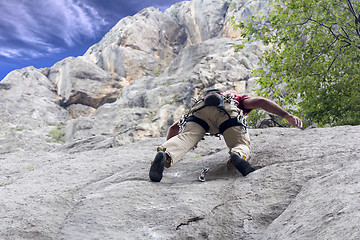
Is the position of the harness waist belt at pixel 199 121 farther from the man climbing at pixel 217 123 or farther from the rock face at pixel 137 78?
the rock face at pixel 137 78

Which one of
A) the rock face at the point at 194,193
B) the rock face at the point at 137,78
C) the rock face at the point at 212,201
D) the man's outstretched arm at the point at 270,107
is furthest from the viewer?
the rock face at the point at 137,78

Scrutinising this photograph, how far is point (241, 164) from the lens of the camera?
5.23 metres

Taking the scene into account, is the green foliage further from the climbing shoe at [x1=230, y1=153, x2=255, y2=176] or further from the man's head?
the climbing shoe at [x1=230, y1=153, x2=255, y2=176]

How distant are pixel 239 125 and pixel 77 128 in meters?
27.8

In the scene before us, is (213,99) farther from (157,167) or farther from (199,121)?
(157,167)

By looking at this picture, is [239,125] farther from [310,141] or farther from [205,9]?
[205,9]

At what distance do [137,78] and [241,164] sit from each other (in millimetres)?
46842

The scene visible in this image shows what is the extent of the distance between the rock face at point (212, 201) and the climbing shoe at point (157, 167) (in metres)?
0.14

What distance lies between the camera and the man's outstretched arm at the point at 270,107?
224 inches

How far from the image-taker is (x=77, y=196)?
205 inches

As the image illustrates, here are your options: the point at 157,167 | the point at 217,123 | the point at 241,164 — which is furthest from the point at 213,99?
the point at 157,167

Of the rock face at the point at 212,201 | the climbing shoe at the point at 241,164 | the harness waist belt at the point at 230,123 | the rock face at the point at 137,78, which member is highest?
the rock face at the point at 137,78

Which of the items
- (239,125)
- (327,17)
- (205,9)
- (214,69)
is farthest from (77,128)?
(205,9)


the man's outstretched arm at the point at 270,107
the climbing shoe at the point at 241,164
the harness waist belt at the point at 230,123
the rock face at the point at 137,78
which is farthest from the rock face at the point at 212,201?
the rock face at the point at 137,78
